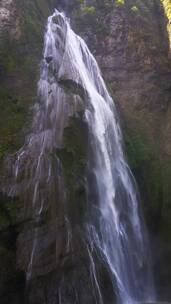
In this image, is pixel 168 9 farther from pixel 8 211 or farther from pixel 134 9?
pixel 8 211

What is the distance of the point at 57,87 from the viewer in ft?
46.9

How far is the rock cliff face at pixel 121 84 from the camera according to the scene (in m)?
12.6

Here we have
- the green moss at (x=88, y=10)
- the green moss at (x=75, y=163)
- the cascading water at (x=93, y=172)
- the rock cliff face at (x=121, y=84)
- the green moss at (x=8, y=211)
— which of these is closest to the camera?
the green moss at (x=8, y=211)

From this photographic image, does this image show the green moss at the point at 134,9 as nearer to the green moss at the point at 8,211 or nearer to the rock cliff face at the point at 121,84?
the rock cliff face at the point at 121,84

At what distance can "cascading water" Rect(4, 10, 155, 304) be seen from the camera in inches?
475

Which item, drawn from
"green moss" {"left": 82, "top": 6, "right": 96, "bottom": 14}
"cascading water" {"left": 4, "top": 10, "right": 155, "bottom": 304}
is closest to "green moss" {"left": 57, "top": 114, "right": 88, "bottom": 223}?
"cascading water" {"left": 4, "top": 10, "right": 155, "bottom": 304}

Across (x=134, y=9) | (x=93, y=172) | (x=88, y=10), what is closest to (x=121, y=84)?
(x=134, y=9)

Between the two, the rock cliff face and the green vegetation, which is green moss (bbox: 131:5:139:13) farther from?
the green vegetation

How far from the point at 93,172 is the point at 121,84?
6.93m

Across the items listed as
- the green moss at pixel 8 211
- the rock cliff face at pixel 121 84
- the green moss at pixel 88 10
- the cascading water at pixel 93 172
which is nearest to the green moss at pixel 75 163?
the cascading water at pixel 93 172

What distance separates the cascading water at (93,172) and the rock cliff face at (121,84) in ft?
1.48

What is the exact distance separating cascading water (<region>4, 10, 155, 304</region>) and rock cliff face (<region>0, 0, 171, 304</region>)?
45 cm

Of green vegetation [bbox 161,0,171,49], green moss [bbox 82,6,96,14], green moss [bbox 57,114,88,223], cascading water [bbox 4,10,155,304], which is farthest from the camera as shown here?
green moss [bbox 82,6,96,14]

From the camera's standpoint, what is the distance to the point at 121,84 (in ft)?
64.0
